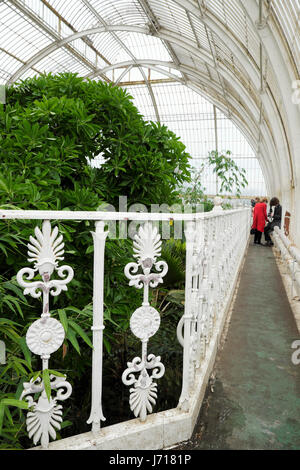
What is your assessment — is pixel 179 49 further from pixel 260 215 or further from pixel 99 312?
pixel 99 312

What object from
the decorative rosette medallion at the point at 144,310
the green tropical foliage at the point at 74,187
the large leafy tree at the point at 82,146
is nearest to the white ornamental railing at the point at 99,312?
the decorative rosette medallion at the point at 144,310

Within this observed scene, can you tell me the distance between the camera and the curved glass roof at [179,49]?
756cm

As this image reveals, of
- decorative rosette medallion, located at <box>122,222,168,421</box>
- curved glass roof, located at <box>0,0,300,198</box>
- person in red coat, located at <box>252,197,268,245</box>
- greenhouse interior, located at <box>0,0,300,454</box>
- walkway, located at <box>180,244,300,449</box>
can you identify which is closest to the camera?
greenhouse interior, located at <box>0,0,300,454</box>

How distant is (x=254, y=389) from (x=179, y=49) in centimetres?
2297

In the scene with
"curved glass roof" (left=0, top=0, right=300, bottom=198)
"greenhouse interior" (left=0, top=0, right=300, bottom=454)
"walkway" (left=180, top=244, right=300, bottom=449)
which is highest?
"curved glass roof" (left=0, top=0, right=300, bottom=198)

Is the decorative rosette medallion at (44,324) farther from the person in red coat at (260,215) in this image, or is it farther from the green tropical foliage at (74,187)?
the person in red coat at (260,215)

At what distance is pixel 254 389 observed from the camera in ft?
9.30

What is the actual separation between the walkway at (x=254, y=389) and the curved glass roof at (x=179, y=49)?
15.2ft

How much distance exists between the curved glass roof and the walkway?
15.2 feet

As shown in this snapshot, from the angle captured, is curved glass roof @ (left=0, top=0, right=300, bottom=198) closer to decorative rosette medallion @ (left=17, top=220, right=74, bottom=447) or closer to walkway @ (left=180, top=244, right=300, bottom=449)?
walkway @ (left=180, top=244, right=300, bottom=449)

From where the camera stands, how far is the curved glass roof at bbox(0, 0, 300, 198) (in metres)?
7.56

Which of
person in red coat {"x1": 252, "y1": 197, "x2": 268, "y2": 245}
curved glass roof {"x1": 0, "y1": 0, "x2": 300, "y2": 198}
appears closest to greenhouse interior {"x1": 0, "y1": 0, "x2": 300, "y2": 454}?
curved glass roof {"x1": 0, "y1": 0, "x2": 300, "y2": 198}
